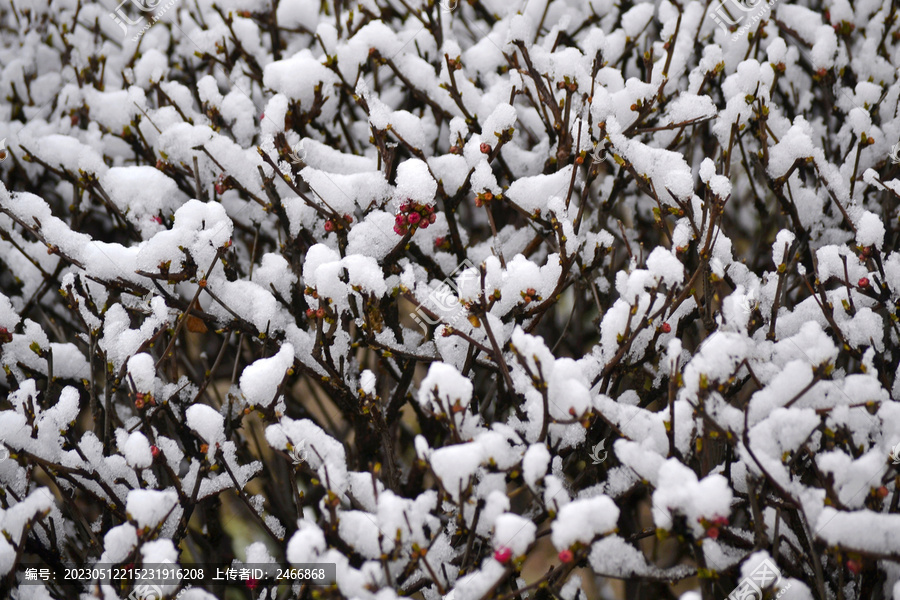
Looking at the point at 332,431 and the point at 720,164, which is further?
the point at 332,431

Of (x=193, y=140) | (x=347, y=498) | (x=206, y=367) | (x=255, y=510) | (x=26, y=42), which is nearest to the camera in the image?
(x=347, y=498)

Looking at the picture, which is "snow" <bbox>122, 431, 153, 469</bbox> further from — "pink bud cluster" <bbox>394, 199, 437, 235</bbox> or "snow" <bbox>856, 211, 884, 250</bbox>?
"snow" <bbox>856, 211, 884, 250</bbox>

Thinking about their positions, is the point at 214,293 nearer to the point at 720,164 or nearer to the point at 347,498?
the point at 347,498

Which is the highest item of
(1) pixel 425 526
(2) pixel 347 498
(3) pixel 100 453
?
(3) pixel 100 453

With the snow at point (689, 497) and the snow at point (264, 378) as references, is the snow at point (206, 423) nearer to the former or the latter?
the snow at point (264, 378)

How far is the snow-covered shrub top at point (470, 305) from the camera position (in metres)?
1.63

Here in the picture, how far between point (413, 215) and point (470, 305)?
405 mm

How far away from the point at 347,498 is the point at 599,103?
1788 mm

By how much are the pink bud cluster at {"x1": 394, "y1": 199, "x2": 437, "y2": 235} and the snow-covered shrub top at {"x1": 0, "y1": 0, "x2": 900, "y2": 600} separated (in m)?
0.02

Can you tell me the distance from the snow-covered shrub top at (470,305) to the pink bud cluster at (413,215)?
0.02 m

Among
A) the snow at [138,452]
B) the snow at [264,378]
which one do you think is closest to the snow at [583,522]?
the snow at [264,378]

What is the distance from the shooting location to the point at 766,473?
4.97 feet

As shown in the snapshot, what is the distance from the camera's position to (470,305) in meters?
1.82

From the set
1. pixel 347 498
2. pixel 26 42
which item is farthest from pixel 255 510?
pixel 26 42
